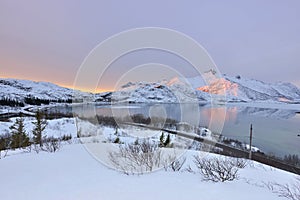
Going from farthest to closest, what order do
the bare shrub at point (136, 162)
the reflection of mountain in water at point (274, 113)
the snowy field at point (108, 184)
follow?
the reflection of mountain in water at point (274, 113) → the bare shrub at point (136, 162) → the snowy field at point (108, 184)

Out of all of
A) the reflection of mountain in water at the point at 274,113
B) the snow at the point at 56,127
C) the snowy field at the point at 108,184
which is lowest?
the reflection of mountain in water at the point at 274,113

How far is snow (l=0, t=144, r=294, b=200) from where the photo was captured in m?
3.27

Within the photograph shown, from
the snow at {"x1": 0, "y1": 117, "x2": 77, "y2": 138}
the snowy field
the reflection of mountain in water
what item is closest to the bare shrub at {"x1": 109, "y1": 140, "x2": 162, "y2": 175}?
the snowy field

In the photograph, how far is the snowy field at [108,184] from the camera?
3.27 m

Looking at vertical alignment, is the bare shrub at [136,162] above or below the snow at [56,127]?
above

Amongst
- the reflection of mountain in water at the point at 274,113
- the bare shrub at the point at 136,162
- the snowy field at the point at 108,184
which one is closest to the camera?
the snowy field at the point at 108,184

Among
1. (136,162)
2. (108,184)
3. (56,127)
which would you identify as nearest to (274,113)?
(56,127)

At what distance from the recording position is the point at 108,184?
3.69 metres

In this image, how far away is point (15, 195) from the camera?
331 cm

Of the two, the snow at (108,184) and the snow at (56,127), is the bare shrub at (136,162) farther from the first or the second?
the snow at (56,127)

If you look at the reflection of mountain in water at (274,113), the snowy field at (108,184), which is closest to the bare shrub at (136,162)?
→ the snowy field at (108,184)

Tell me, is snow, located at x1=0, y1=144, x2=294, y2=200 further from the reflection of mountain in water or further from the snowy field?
the reflection of mountain in water

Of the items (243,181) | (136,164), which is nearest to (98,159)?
(136,164)

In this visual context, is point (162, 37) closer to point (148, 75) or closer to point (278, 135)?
point (148, 75)
